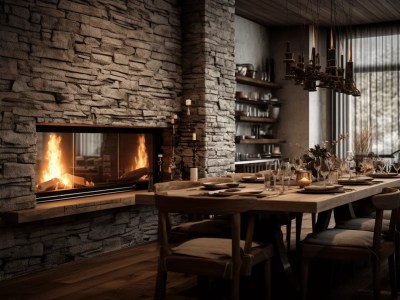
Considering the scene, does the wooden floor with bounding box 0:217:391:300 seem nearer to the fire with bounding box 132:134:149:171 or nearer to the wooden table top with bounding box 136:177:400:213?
the wooden table top with bounding box 136:177:400:213

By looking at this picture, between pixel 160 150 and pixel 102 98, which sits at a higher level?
pixel 102 98

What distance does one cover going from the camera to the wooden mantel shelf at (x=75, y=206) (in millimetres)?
4578

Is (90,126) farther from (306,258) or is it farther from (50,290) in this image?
(306,258)

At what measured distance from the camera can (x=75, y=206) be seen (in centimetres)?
511

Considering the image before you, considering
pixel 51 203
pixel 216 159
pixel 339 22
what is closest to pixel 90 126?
pixel 51 203

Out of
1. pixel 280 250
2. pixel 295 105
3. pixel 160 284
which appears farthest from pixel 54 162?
pixel 295 105

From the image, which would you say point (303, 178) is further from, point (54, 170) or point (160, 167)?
point (160, 167)

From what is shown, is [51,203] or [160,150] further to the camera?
[160,150]

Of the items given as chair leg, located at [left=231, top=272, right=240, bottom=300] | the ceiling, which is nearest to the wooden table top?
chair leg, located at [left=231, top=272, right=240, bottom=300]

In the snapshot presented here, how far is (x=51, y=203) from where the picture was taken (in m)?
5.19

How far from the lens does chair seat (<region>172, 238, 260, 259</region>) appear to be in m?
3.32

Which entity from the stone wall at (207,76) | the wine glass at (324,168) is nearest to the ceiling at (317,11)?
the stone wall at (207,76)

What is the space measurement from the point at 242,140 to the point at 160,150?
2.08 metres

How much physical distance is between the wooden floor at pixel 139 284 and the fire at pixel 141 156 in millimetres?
1622
